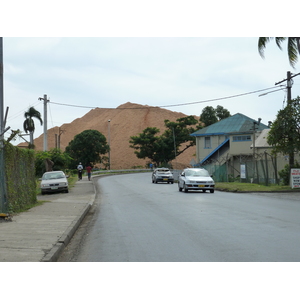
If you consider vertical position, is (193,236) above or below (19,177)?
below

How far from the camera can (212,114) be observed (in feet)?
262

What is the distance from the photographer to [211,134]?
56.1 meters

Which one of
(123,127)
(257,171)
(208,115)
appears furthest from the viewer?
(123,127)

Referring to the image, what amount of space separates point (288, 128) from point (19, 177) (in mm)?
16204

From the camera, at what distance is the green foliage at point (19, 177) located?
1394 centimetres

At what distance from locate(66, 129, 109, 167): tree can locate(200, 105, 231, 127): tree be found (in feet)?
62.6

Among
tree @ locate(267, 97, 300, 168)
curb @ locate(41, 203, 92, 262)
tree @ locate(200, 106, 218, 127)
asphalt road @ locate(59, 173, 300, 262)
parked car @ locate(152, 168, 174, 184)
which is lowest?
asphalt road @ locate(59, 173, 300, 262)

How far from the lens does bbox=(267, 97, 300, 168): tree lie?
2534cm

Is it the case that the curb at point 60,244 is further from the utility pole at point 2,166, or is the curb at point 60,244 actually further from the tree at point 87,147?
the tree at point 87,147

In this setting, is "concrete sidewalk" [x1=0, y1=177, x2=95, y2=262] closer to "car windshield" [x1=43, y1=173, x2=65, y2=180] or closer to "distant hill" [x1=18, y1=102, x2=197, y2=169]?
"car windshield" [x1=43, y1=173, x2=65, y2=180]

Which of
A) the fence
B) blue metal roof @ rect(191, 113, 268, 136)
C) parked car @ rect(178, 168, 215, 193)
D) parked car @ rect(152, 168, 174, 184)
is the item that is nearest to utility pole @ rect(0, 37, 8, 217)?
parked car @ rect(178, 168, 215, 193)

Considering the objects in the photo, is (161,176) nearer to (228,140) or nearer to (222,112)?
(228,140)

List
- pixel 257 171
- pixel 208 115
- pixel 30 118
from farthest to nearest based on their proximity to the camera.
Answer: pixel 208 115 → pixel 30 118 → pixel 257 171

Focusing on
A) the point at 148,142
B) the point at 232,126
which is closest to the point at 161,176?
the point at 232,126
